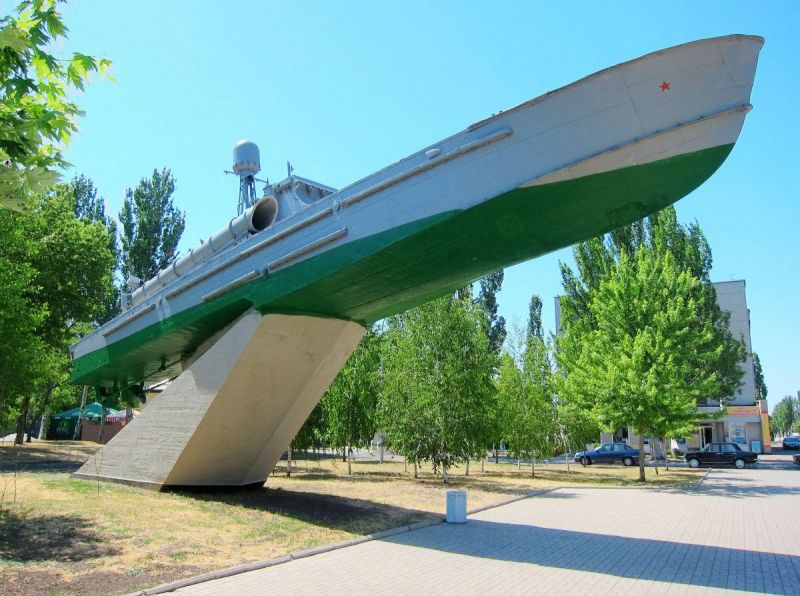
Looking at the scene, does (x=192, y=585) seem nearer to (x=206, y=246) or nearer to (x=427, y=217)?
(x=427, y=217)

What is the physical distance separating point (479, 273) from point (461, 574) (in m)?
5.92

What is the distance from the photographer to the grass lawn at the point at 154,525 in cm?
748

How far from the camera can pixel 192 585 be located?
724 cm

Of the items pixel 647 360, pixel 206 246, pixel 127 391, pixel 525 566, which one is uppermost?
pixel 206 246

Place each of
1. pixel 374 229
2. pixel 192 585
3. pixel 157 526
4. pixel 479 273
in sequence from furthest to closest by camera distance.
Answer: pixel 479 273
pixel 374 229
pixel 157 526
pixel 192 585

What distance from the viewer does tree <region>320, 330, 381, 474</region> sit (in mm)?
25703

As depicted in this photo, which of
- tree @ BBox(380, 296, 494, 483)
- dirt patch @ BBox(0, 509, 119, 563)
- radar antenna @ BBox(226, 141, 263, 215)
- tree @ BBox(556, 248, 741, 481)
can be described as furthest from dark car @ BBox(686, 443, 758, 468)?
dirt patch @ BBox(0, 509, 119, 563)

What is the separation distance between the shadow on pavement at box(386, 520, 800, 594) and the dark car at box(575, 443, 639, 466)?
25886 millimetres

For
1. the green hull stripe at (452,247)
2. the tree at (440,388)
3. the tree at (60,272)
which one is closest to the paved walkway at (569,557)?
the green hull stripe at (452,247)

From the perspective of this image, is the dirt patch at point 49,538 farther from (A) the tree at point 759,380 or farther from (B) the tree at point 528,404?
(A) the tree at point 759,380

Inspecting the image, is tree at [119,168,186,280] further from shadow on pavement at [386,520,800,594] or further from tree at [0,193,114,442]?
shadow on pavement at [386,520,800,594]

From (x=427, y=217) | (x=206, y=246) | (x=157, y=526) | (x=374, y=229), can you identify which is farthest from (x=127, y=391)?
(x=427, y=217)

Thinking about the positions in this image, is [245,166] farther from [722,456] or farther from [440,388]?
[722,456]

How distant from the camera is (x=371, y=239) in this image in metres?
11.1
